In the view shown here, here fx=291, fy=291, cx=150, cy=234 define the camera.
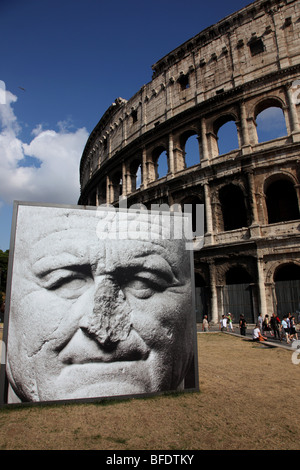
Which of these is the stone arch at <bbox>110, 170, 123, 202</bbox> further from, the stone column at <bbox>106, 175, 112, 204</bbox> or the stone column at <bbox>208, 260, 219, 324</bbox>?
the stone column at <bbox>208, 260, 219, 324</bbox>

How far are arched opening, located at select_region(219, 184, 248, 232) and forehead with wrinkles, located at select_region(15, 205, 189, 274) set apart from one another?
43.6 ft

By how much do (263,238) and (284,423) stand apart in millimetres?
11790

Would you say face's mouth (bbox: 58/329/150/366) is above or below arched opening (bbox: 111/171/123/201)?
below

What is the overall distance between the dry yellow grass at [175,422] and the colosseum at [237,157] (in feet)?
32.6

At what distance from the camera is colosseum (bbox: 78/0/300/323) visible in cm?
1474

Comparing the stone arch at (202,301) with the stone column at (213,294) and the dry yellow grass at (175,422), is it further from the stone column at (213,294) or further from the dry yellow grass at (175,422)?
the dry yellow grass at (175,422)

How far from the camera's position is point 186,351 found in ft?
16.1

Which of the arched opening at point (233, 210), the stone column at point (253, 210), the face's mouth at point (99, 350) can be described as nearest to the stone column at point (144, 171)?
the arched opening at point (233, 210)

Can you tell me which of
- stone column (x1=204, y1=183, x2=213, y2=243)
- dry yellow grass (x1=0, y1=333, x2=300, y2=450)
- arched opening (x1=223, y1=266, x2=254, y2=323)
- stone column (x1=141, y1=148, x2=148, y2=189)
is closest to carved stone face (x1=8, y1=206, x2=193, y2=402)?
dry yellow grass (x1=0, y1=333, x2=300, y2=450)

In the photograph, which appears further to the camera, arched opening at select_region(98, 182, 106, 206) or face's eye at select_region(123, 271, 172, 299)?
arched opening at select_region(98, 182, 106, 206)

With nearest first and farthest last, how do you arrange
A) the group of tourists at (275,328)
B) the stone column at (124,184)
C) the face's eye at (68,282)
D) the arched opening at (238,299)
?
the face's eye at (68,282), the group of tourists at (275,328), the arched opening at (238,299), the stone column at (124,184)

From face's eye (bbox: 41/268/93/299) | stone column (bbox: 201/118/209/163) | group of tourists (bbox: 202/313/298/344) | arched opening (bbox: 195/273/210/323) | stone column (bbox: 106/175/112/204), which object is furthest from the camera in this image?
stone column (bbox: 106/175/112/204)

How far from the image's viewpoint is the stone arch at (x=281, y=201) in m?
16.3

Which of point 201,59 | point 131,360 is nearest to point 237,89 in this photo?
point 201,59
